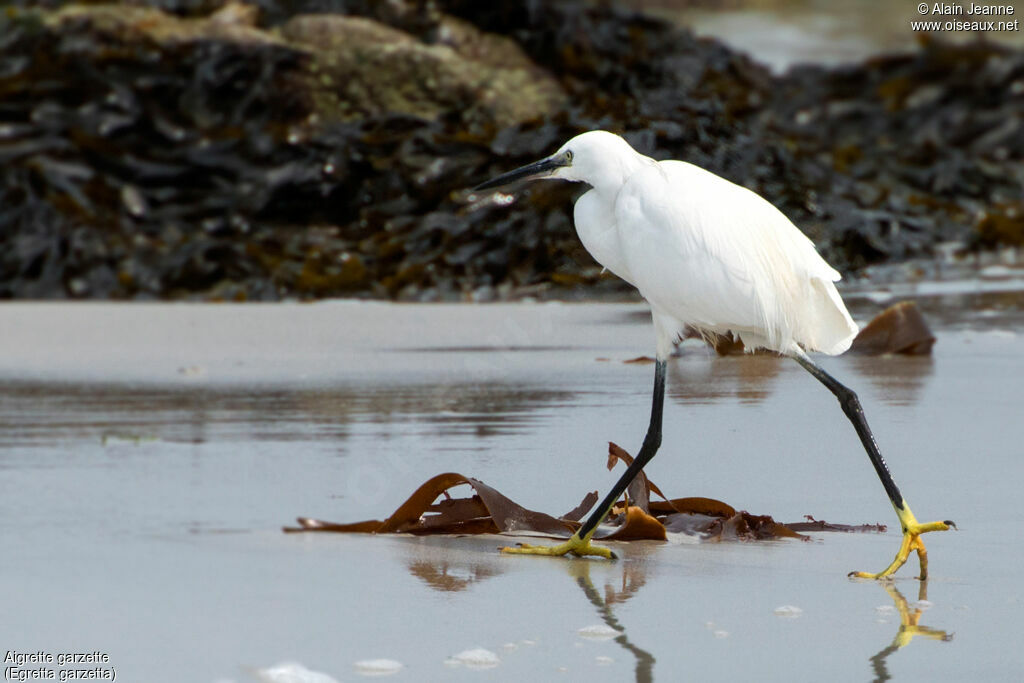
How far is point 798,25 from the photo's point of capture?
1842 centimetres

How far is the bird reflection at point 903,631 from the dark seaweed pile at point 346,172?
634 centimetres

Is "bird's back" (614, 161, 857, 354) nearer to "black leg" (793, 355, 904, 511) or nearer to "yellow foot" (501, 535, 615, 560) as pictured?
"black leg" (793, 355, 904, 511)

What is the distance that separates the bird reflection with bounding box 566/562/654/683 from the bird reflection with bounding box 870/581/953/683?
0.34 m

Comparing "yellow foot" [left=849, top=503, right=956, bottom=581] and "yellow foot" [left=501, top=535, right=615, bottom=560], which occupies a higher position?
"yellow foot" [left=849, top=503, right=956, bottom=581]

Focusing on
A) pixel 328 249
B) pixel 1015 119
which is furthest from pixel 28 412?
pixel 1015 119

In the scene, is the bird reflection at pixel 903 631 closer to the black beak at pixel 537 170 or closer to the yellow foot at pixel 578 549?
the yellow foot at pixel 578 549

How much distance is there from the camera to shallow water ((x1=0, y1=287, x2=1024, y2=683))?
89.7 inches

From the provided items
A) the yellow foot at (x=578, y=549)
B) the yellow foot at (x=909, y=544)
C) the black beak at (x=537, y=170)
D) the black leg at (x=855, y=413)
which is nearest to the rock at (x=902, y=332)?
the black leg at (x=855, y=413)

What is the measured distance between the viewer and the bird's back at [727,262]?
3.13 metres

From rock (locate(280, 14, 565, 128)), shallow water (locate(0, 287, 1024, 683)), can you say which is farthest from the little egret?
rock (locate(280, 14, 565, 128))

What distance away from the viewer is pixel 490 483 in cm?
359

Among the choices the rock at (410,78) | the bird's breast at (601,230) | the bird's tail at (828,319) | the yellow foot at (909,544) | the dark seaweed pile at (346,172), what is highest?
the rock at (410,78)

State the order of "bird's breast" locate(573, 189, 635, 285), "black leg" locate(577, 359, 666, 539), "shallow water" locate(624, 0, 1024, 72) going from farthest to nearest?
"shallow water" locate(624, 0, 1024, 72)
"bird's breast" locate(573, 189, 635, 285)
"black leg" locate(577, 359, 666, 539)

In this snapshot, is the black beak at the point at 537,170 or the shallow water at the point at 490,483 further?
the black beak at the point at 537,170
